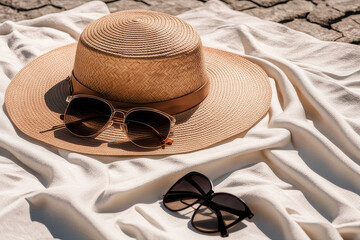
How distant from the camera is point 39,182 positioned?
5.03ft

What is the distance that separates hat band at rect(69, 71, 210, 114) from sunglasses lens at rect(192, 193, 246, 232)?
1.30 feet

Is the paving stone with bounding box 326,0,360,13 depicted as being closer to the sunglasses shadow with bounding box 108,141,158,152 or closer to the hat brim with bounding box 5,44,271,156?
the hat brim with bounding box 5,44,271,156

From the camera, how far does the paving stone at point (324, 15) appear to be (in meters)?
2.93

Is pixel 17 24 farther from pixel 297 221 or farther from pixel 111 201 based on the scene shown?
pixel 297 221

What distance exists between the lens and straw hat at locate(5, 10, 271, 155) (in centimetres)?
161

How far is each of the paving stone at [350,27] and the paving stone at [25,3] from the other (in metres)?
1.78

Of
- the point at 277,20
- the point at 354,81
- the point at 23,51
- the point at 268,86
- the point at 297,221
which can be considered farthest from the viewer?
the point at 277,20

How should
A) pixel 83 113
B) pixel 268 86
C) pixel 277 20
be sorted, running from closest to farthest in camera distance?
pixel 83 113, pixel 268 86, pixel 277 20

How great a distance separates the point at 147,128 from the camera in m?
1.62

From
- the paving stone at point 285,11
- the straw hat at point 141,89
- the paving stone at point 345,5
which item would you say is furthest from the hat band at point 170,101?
the paving stone at point 345,5

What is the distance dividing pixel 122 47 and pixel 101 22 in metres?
0.20

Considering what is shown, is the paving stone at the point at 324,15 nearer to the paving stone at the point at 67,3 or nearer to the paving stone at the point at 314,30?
the paving stone at the point at 314,30

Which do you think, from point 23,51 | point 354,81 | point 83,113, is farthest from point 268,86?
point 23,51

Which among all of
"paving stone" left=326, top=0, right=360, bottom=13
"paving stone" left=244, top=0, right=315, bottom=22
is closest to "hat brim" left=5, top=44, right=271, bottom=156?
"paving stone" left=244, top=0, right=315, bottom=22
